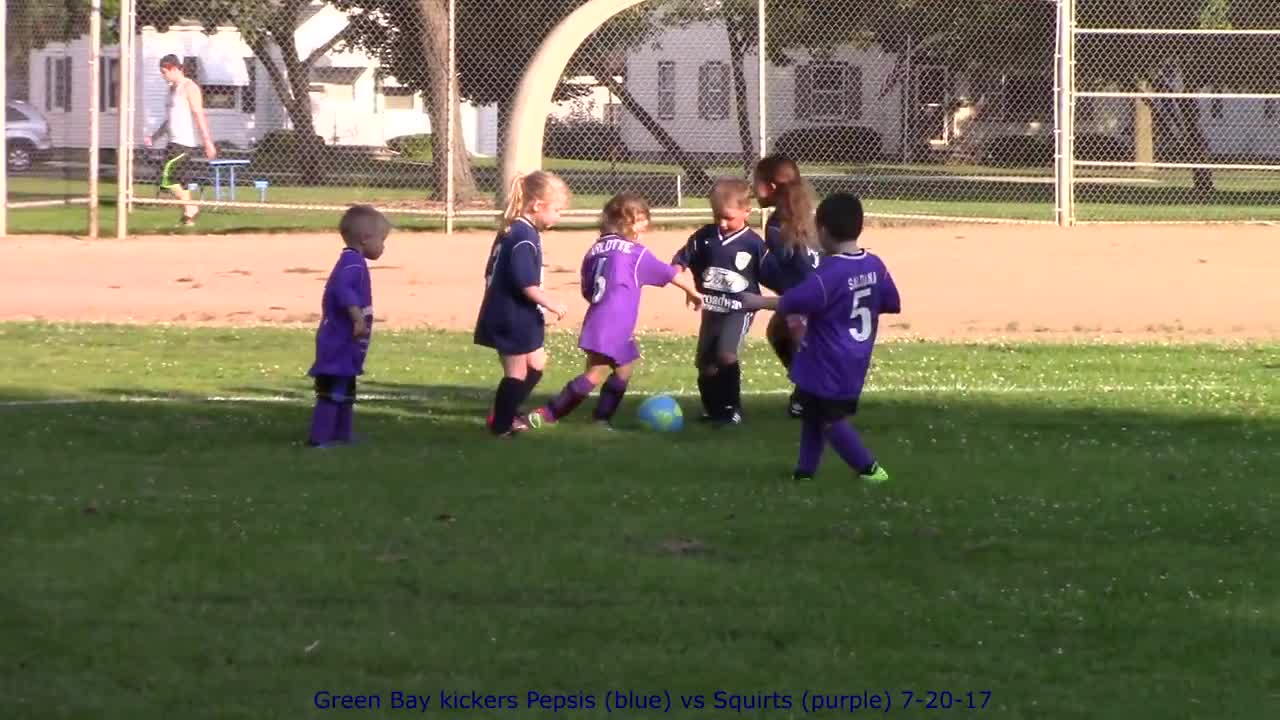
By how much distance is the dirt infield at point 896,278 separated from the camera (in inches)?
547

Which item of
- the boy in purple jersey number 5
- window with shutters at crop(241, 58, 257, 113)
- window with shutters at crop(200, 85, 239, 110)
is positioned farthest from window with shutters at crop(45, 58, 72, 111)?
the boy in purple jersey number 5

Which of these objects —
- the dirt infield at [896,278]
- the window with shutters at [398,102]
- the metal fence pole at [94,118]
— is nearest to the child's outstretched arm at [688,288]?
the dirt infield at [896,278]

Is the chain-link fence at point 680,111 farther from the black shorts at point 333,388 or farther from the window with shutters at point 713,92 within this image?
the black shorts at point 333,388

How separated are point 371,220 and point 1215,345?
20.4ft

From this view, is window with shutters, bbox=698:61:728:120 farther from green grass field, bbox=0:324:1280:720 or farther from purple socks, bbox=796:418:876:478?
purple socks, bbox=796:418:876:478

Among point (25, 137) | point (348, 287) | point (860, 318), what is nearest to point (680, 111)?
point (25, 137)

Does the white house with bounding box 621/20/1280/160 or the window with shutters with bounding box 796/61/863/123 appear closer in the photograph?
the white house with bounding box 621/20/1280/160

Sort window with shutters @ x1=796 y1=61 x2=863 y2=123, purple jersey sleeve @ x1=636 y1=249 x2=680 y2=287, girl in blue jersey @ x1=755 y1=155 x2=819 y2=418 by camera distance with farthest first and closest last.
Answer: window with shutters @ x1=796 y1=61 x2=863 y2=123, girl in blue jersey @ x1=755 y1=155 x2=819 y2=418, purple jersey sleeve @ x1=636 y1=249 x2=680 y2=287

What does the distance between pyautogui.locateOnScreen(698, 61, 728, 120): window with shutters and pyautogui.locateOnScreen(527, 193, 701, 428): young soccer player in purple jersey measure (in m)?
18.0

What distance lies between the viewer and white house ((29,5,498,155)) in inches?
958

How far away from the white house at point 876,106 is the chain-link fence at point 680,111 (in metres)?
0.06

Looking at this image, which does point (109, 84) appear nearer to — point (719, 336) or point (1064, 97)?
point (1064, 97)

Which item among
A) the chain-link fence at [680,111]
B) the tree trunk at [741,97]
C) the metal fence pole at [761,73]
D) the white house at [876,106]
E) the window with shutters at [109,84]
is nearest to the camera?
the metal fence pole at [761,73]

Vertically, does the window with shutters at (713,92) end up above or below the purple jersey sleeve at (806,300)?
above
